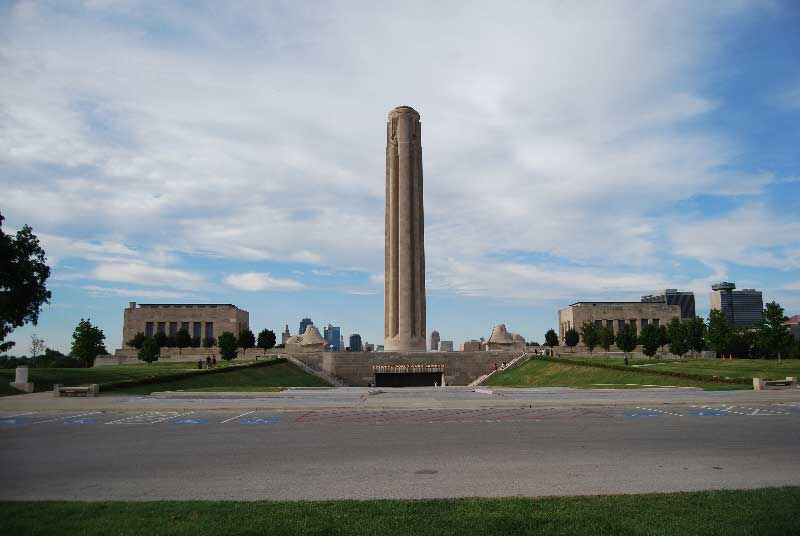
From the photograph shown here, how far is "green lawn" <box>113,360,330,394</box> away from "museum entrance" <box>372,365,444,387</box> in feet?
26.1

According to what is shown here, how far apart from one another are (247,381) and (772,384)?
3793 cm

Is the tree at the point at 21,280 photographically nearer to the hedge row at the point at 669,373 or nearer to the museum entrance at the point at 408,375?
the museum entrance at the point at 408,375

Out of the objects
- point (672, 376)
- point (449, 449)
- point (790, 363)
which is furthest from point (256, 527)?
point (790, 363)

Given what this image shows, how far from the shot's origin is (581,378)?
4972 cm

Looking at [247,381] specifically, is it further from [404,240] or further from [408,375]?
[404,240]

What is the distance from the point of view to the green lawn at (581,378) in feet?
120

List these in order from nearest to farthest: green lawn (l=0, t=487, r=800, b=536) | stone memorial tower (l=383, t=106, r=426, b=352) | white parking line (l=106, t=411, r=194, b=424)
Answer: green lawn (l=0, t=487, r=800, b=536) < white parking line (l=106, t=411, r=194, b=424) < stone memorial tower (l=383, t=106, r=426, b=352)

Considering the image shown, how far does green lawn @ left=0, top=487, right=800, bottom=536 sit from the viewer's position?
7.25m

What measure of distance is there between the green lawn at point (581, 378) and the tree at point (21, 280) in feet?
113

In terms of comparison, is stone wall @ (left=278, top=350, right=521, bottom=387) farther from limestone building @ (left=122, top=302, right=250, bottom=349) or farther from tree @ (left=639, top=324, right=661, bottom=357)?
limestone building @ (left=122, top=302, right=250, bottom=349)

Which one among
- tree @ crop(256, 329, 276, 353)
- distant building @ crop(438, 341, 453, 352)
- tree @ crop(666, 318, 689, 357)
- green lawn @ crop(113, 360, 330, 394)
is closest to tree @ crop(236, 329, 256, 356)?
tree @ crop(256, 329, 276, 353)

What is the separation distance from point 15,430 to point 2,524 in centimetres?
1253

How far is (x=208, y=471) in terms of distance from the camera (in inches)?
446

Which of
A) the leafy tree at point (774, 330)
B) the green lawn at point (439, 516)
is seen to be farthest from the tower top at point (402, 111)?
the green lawn at point (439, 516)
